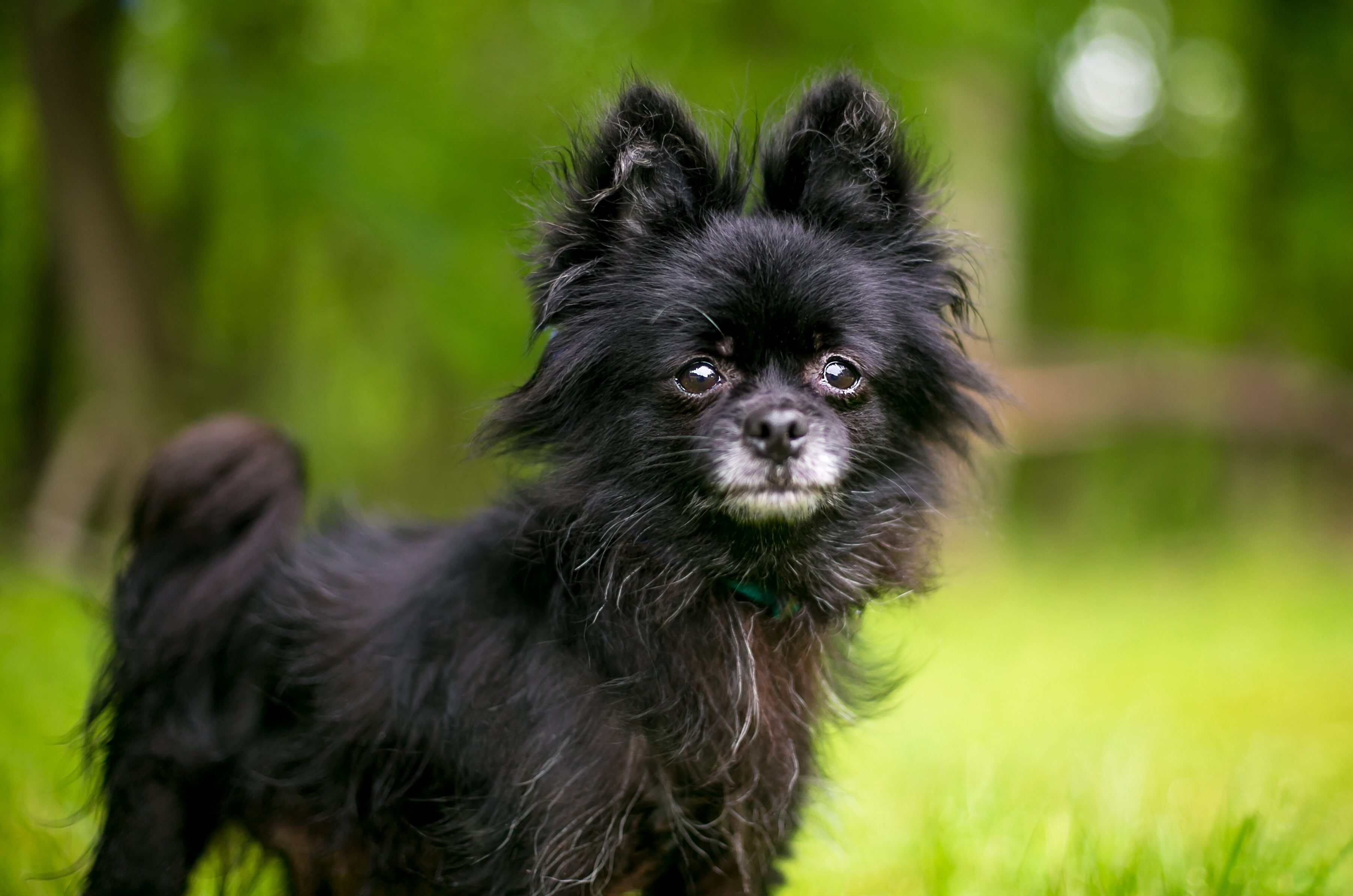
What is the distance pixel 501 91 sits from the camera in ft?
34.1

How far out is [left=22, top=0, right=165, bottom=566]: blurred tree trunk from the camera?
8.80 metres

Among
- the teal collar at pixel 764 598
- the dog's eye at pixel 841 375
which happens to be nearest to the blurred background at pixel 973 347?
the teal collar at pixel 764 598

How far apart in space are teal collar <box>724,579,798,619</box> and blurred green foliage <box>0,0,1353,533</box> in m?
0.93

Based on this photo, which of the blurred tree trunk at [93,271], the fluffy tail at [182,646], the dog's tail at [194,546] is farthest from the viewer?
the blurred tree trunk at [93,271]

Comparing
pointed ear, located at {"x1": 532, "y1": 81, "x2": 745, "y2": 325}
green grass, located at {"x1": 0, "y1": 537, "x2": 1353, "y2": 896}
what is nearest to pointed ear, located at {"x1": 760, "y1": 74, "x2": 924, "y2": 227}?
pointed ear, located at {"x1": 532, "y1": 81, "x2": 745, "y2": 325}

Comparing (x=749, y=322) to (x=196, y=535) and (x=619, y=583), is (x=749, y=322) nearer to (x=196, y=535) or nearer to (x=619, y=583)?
(x=619, y=583)

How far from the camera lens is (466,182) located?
9.41 metres

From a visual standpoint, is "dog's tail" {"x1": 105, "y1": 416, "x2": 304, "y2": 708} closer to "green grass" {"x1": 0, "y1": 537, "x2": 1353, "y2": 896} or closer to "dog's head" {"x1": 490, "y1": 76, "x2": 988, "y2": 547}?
"green grass" {"x1": 0, "y1": 537, "x2": 1353, "y2": 896}

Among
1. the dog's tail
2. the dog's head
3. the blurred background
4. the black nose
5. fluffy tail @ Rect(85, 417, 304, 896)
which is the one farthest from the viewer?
the blurred background

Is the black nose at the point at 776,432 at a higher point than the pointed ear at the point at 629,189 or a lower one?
lower

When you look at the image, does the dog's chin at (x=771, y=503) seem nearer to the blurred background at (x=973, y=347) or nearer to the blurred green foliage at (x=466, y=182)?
the blurred background at (x=973, y=347)

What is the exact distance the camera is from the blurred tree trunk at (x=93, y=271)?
8.80 metres

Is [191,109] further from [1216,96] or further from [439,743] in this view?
[1216,96]

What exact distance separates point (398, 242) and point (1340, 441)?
1145 centimetres
